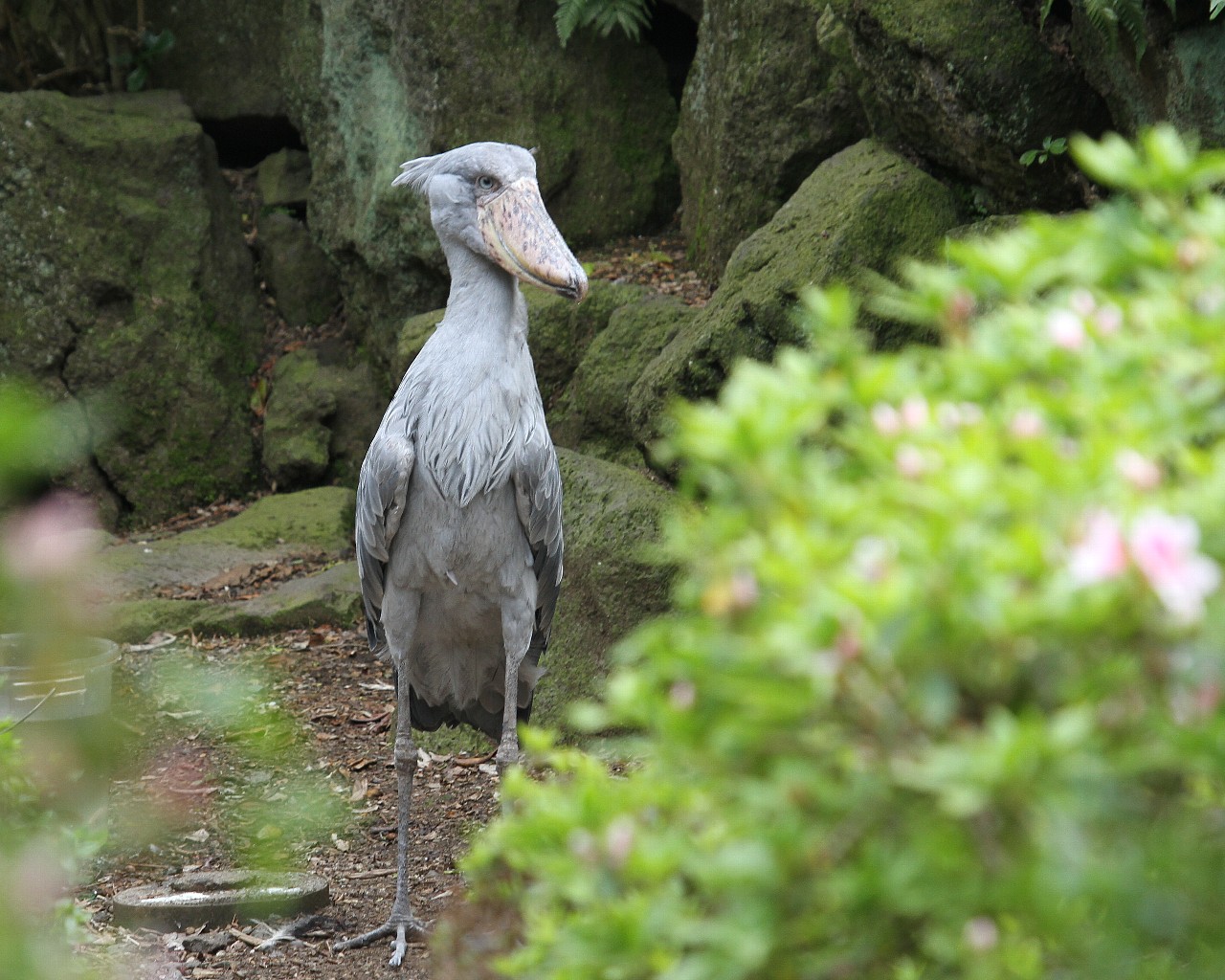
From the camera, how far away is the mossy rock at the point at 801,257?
488 cm

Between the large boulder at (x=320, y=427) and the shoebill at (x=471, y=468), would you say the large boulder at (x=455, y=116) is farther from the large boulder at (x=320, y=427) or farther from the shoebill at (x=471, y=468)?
the shoebill at (x=471, y=468)

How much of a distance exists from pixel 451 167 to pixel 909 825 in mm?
3280

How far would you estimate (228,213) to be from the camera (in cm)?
855

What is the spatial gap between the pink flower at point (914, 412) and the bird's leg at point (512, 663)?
114 inches

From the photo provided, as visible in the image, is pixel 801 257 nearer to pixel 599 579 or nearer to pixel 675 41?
pixel 599 579

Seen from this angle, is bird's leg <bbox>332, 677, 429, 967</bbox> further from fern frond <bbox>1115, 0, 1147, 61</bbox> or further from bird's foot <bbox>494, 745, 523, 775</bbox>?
fern frond <bbox>1115, 0, 1147, 61</bbox>

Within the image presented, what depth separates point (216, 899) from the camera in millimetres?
3805

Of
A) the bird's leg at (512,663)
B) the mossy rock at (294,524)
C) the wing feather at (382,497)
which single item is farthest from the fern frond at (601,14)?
the bird's leg at (512,663)

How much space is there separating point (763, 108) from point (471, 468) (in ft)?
9.48

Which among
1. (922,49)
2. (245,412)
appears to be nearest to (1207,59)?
(922,49)

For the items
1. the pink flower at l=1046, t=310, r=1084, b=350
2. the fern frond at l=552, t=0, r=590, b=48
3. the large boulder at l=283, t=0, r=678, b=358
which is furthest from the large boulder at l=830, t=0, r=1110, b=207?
the pink flower at l=1046, t=310, r=1084, b=350

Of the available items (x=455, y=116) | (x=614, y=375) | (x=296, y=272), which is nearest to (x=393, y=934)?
(x=614, y=375)

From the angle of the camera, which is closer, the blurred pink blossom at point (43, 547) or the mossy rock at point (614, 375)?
the blurred pink blossom at point (43, 547)

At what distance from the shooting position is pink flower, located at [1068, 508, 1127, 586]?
0.98 metres
